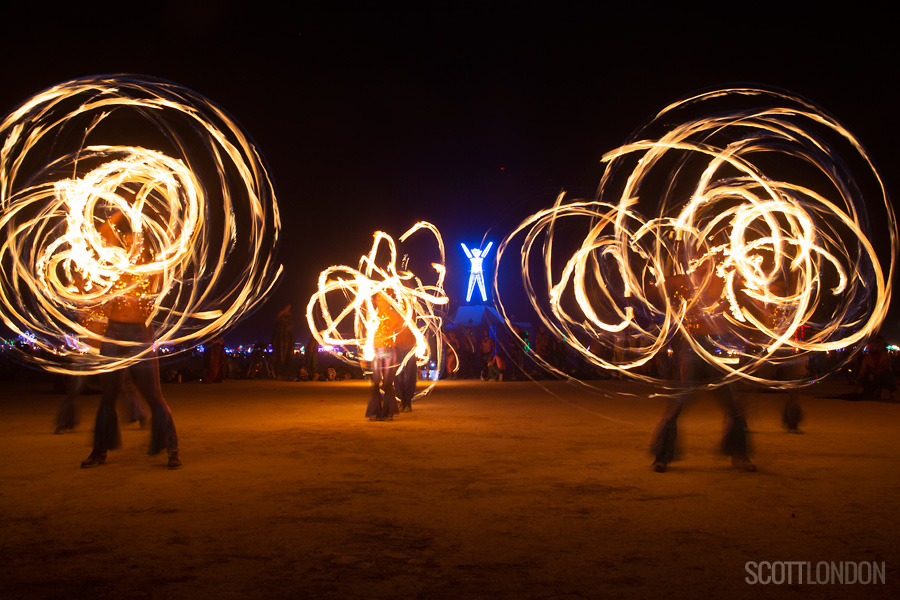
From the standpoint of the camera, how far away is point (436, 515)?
4.68 meters

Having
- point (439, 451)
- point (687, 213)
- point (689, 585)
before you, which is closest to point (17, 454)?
point (439, 451)

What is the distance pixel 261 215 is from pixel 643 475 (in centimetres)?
687

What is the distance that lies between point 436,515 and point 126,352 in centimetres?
340

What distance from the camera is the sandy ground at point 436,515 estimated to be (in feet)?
11.1

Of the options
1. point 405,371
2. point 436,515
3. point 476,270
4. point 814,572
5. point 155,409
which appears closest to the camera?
point 814,572

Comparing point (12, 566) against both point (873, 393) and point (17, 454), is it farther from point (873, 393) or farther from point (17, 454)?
point (873, 393)

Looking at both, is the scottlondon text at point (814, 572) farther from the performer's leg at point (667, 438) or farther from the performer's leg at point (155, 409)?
the performer's leg at point (155, 409)

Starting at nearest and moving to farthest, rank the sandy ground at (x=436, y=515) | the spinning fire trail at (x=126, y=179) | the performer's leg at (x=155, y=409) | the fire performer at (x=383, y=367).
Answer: the sandy ground at (x=436, y=515), the performer's leg at (x=155, y=409), the spinning fire trail at (x=126, y=179), the fire performer at (x=383, y=367)

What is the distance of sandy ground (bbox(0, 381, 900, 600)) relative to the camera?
3.38 meters

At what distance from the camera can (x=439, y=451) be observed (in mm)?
7449

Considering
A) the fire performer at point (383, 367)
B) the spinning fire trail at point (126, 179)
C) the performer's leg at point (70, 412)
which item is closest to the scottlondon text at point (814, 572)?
the spinning fire trail at point (126, 179)

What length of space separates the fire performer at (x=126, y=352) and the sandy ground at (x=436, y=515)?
25 centimetres

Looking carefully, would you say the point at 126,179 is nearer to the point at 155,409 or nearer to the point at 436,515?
the point at 155,409

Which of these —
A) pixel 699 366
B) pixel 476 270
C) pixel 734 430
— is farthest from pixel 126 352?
pixel 476 270
